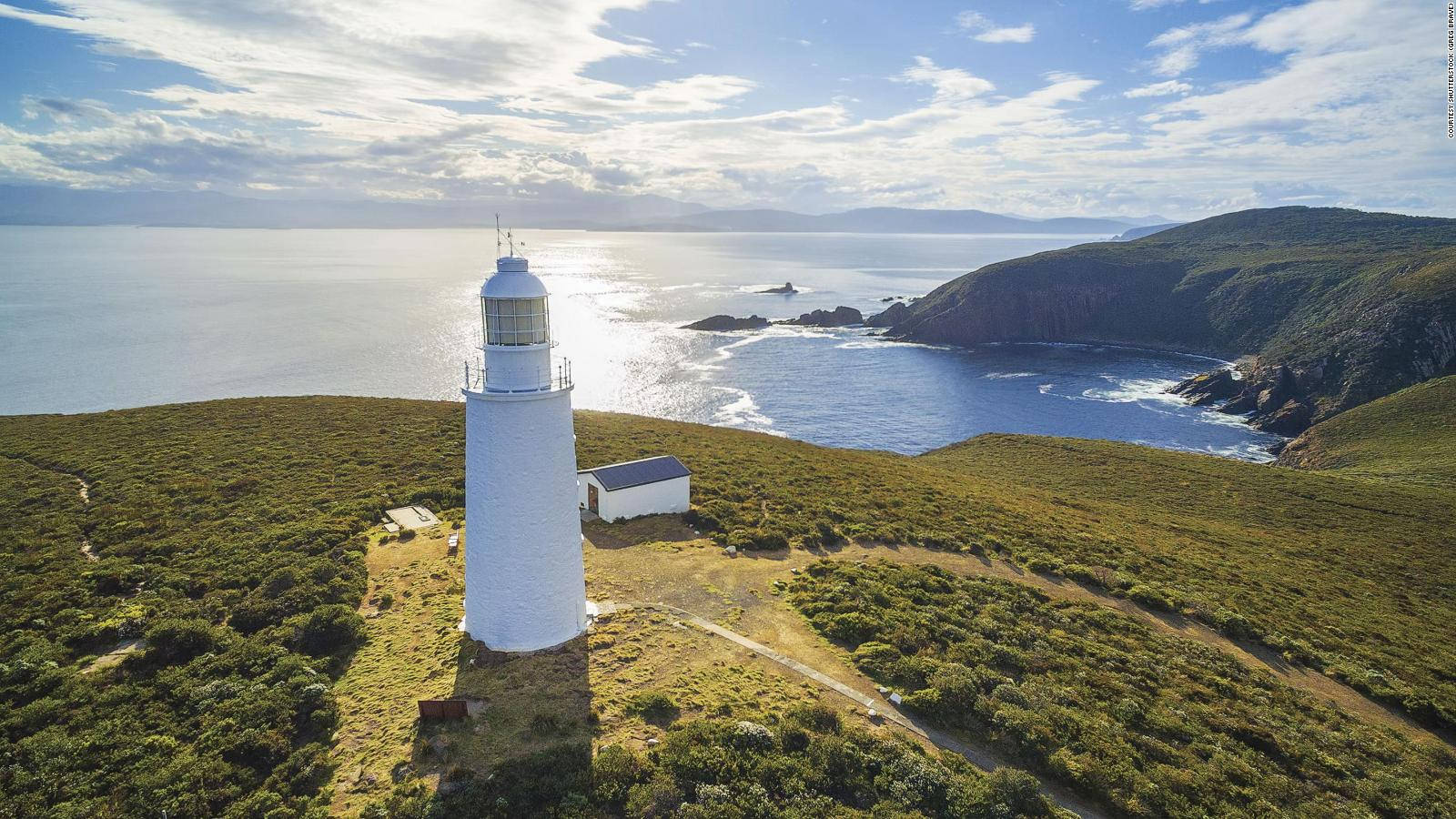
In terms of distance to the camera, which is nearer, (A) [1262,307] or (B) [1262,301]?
(A) [1262,307]

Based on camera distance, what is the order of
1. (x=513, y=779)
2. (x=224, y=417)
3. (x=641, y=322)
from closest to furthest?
(x=513, y=779) < (x=224, y=417) < (x=641, y=322)

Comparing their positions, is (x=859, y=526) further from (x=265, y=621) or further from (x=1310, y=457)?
(x=1310, y=457)

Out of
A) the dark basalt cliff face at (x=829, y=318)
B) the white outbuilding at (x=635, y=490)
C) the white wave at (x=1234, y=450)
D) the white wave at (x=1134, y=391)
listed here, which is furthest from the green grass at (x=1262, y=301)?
the white outbuilding at (x=635, y=490)

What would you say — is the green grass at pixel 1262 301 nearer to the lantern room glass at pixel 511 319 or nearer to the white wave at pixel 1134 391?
the white wave at pixel 1134 391

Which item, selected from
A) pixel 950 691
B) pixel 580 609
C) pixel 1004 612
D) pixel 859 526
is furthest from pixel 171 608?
pixel 1004 612

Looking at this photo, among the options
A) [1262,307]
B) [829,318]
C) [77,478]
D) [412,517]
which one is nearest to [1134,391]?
[1262,307]

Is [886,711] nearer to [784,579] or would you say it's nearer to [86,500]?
[784,579]
